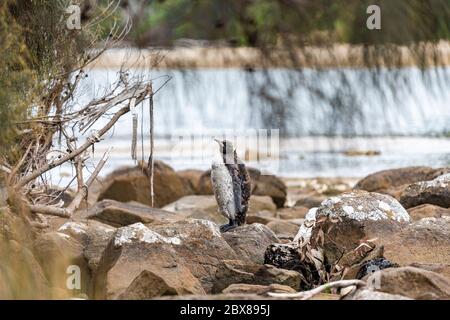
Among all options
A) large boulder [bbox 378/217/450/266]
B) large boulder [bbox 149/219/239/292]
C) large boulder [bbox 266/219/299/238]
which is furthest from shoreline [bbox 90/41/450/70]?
large boulder [bbox 378/217/450/266]

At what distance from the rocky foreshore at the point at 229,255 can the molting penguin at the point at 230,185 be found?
323 mm

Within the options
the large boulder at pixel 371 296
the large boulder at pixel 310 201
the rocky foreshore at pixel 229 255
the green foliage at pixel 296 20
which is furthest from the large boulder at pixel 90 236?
the large boulder at pixel 310 201

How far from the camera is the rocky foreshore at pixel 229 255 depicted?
5158 millimetres

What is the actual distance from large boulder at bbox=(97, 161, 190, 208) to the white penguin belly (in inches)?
117

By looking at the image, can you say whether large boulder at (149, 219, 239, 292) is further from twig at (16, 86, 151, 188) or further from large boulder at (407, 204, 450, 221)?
large boulder at (407, 204, 450, 221)

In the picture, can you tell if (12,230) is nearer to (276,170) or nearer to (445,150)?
(276,170)

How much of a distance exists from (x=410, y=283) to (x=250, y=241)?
68.8 inches

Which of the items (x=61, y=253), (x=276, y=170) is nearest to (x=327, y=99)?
(x=61, y=253)

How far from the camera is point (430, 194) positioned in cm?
810

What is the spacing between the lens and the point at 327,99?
8.45m

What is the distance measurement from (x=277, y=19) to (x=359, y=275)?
2.57m

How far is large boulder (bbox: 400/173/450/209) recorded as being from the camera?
804cm

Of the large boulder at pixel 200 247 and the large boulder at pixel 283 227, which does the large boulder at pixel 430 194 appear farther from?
the large boulder at pixel 200 247

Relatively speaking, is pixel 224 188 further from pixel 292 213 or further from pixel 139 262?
pixel 292 213
